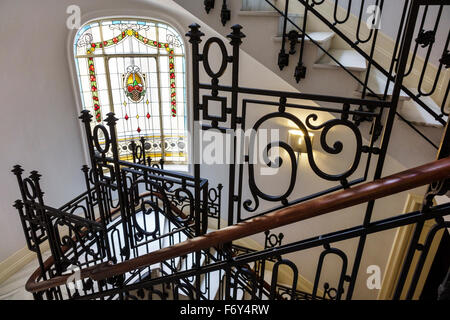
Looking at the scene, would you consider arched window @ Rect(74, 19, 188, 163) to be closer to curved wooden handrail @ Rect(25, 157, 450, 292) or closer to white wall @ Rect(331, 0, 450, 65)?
white wall @ Rect(331, 0, 450, 65)

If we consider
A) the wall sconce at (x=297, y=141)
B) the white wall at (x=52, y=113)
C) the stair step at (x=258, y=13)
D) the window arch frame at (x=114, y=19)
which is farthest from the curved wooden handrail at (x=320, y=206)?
the window arch frame at (x=114, y=19)

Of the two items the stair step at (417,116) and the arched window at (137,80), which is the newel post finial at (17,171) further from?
the stair step at (417,116)

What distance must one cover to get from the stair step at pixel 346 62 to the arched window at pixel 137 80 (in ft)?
9.40

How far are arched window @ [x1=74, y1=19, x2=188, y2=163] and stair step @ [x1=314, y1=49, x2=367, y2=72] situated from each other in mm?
2864

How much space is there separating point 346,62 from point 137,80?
3537 millimetres

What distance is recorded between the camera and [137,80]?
4.73 metres

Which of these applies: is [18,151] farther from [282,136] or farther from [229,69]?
[282,136]

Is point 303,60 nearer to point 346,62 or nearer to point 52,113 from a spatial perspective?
point 346,62

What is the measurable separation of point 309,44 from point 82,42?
364cm

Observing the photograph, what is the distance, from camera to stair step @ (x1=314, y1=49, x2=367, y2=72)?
6.15 ft

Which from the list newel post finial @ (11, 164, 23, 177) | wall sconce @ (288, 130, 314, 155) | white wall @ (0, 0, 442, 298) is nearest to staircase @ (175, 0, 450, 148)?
wall sconce @ (288, 130, 314, 155)
